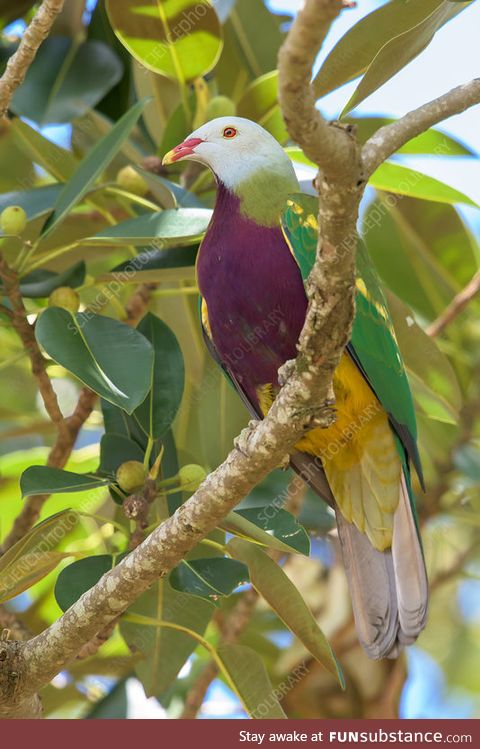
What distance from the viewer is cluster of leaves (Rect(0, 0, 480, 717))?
93.8 inches

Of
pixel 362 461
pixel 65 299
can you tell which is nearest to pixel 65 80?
pixel 65 299

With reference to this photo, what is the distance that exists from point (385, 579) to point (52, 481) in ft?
3.39

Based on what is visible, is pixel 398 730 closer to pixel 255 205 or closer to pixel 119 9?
pixel 255 205

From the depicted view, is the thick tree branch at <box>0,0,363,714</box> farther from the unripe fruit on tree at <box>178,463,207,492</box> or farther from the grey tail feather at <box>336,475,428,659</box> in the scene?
the grey tail feather at <box>336,475,428,659</box>

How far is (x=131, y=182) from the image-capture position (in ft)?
10.0

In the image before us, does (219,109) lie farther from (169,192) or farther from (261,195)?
(261,195)

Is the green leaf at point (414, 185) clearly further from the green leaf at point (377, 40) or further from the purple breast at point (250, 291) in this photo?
the purple breast at point (250, 291)

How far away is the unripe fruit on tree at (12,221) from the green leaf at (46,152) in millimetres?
342

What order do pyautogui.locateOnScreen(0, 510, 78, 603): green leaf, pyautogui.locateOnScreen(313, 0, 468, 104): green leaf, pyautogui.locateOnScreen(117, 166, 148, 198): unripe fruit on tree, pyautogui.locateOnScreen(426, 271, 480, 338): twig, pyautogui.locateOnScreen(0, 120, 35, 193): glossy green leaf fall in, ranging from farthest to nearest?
pyautogui.locateOnScreen(0, 120, 35, 193): glossy green leaf < pyautogui.locateOnScreen(426, 271, 480, 338): twig < pyautogui.locateOnScreen(117, 166, 148, 198): unripe fruit on tree < pyautogui.locateOnScreen(0, 510, 78, 603): green leaf < pyautogui.locateOnScreen(313, 0, 468, 104): green leaf

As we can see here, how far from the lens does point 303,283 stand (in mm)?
2537

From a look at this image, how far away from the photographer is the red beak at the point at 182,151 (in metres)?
2.84

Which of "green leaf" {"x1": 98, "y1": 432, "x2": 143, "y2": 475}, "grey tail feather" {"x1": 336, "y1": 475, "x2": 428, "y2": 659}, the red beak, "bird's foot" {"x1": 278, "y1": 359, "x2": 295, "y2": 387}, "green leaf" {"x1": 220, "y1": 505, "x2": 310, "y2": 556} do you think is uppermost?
the red beak

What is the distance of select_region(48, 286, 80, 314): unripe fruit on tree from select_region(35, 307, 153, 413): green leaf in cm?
15

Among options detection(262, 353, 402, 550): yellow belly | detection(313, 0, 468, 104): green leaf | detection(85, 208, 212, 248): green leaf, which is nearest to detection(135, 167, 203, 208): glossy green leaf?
detection(85, 208, 212, 248): green leaf
